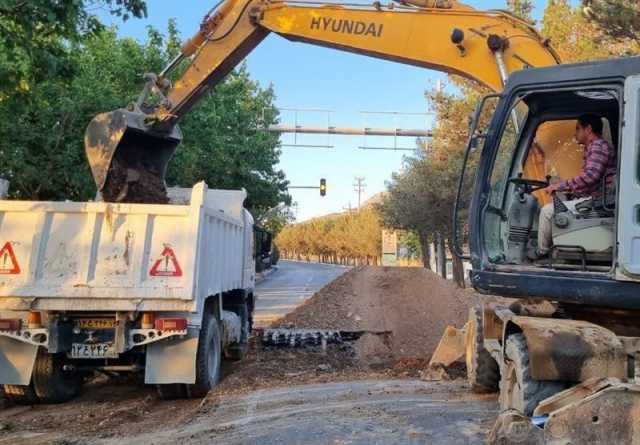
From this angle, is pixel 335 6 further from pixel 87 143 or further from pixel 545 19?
pixel 545 19

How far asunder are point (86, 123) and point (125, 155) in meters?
7.97

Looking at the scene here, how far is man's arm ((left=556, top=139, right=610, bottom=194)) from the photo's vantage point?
15.8ft

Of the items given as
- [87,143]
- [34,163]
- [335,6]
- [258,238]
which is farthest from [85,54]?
[335,6]

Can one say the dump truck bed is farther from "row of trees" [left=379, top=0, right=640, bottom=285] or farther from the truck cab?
"row of trees" [left=379, top=0, right=640, bottom=285]

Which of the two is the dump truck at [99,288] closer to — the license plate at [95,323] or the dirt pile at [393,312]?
the license plate at [95,323]

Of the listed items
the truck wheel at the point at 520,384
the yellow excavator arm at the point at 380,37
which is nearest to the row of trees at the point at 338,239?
the yellow excavator arm at the point at 380,37

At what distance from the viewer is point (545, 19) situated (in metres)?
18.7

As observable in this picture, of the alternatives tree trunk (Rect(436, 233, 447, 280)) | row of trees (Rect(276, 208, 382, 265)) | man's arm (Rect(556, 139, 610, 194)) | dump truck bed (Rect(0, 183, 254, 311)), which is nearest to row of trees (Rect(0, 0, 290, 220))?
dump truck bed (Rect(0, 183, 254, 311))

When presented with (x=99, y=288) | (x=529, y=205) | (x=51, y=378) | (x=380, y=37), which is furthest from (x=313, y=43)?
(x=51, y=378)

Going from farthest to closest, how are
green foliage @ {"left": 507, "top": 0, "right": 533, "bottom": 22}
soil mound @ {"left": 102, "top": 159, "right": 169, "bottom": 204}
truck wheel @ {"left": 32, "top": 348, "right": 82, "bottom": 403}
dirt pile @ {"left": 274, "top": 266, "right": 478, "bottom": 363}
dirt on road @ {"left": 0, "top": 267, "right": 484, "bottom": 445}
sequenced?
green foliage @ {"left": 507, "top": 0, "right": 533, "bottom": 22}, dirt pile @ {"left": 274, "top": 266, "right": 478, "bottom": 363}, soil mound @ {"left": 102, "top": 159, "right": 169, "bottom": 204}, truck wheel @ {"left": 32, "top": 348, "right": 82, "bottom": 403}, dirt on road @ {"left": 0, "top": 267, "right": 484, "bottom": 445}

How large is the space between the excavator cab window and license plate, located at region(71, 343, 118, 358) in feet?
14.4

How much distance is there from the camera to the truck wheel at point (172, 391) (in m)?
8.08

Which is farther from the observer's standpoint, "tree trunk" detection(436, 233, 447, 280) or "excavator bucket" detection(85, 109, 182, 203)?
"tree trunk" detection(436, 233, 447, 280)

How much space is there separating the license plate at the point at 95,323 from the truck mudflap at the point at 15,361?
53cm
